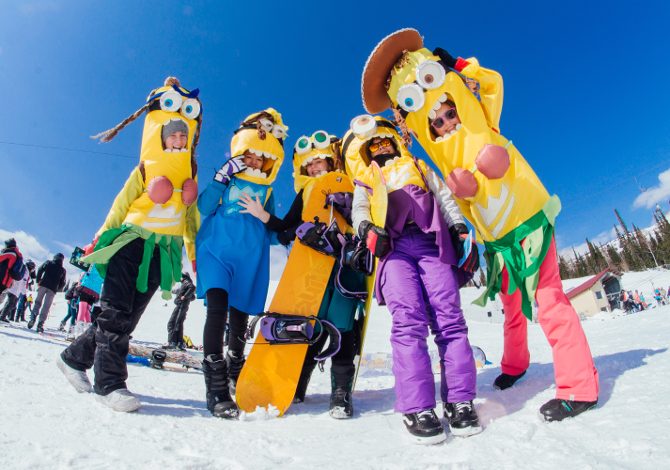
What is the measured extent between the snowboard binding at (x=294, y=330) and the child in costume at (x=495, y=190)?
46.3 inches

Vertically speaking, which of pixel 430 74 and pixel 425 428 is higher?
pixel 430 74

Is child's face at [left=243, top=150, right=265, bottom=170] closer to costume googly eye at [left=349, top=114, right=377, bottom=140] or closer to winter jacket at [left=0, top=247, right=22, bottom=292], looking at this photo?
costume googly eye at [left=349, top=114, right=377, bottom=140]

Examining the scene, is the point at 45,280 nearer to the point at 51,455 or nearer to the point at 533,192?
the point at 51,455

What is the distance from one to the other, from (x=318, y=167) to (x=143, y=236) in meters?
1.76

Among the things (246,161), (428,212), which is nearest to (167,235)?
(246,161)

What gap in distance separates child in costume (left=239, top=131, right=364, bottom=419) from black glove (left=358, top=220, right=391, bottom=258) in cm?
70

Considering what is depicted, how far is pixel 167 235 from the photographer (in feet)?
9.36

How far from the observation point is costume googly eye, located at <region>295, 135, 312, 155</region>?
12.5 feet

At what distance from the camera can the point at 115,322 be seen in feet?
8.11

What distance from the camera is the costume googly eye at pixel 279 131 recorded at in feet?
11.2

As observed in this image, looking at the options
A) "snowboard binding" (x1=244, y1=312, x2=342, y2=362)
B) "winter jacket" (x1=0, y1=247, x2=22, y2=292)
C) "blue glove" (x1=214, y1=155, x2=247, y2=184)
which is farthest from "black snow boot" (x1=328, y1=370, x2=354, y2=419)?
"winter jacket" (x1=0, y1=247, x2=22, y2=292)

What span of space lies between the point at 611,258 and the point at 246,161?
8349 cm

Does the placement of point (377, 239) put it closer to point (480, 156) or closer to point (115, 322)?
point (480, 156)

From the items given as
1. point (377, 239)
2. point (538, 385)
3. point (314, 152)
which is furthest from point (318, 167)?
point (538, 385)
